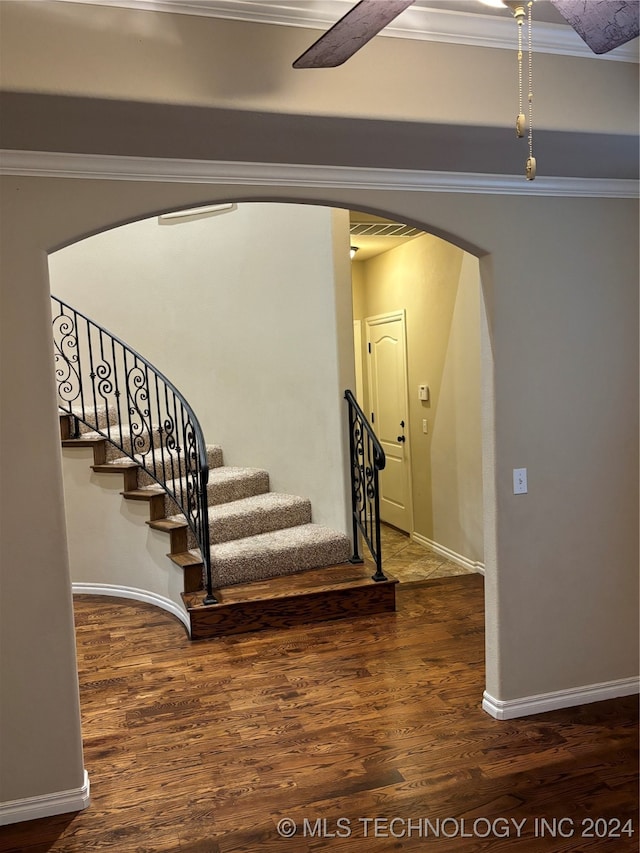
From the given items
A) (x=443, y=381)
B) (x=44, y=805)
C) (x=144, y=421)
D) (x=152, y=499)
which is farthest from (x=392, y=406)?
(x=44, y=805)

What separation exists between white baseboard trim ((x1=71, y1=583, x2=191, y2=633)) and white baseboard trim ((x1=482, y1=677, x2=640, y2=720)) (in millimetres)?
2185

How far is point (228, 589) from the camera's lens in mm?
4414

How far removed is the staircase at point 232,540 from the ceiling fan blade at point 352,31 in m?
2.75

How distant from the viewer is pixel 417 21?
225 centimetres

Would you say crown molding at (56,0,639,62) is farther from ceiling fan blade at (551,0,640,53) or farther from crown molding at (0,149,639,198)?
ceiling fan blade at (551,0,640,53)

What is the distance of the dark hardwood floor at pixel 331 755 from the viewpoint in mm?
2367

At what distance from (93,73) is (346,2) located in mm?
850

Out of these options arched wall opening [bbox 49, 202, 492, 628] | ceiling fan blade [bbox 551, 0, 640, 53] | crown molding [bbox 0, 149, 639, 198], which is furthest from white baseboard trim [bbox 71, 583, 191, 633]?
ceiling fan blade [bbox 551, 0, 640, 53]

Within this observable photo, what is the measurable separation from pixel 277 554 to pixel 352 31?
3.64 meters

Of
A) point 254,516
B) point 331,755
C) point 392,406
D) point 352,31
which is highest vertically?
point 352,31

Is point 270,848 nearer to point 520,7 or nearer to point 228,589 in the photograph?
point 228,589

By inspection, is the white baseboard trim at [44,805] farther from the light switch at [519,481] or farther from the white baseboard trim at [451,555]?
the white baseboard trim at [451,555]

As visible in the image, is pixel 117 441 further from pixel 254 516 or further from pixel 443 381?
pixel 443 381

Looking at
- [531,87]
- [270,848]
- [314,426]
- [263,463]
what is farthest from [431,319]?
[270,848]
